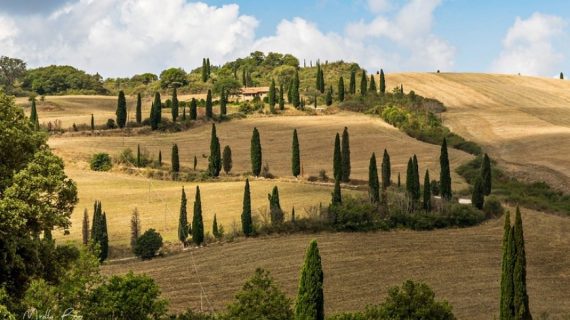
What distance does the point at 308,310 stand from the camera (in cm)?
3516

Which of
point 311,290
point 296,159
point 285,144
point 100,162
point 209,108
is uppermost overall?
point 209,108

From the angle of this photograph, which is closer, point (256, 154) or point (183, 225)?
point (183, 225)

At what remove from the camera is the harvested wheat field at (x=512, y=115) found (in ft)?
320

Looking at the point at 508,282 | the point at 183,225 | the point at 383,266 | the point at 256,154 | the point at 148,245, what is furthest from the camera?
the point at 256,154

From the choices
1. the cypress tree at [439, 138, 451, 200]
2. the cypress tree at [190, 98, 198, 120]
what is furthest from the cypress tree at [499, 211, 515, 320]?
the cypress tree at [190, 98, 198, 120]

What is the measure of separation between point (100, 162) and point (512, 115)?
71.9m

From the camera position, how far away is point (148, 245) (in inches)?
2542

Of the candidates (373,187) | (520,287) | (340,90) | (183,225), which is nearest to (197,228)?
(183,225)

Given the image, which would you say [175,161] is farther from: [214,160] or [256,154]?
[256,154]

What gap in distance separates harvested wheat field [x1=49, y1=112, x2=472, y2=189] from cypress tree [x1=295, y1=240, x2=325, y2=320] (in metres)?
57.2

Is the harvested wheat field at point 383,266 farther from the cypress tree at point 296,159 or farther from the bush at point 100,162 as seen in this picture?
the bush at point 100,162

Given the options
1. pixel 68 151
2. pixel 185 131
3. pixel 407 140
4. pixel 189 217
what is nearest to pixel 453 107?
pixel 407 140

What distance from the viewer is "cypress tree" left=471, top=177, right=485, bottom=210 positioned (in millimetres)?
75438

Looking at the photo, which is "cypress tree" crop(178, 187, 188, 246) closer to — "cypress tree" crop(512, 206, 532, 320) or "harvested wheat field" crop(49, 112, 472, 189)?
"harvested wheat field" crop(49, 112, 472, 189)
